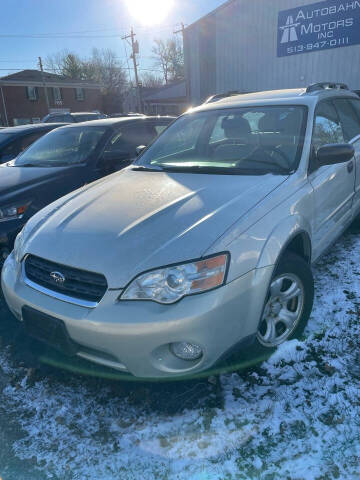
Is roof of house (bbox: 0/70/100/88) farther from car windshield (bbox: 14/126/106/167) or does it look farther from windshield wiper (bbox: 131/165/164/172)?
windshield wiper (bbox: 131/165/164/172)

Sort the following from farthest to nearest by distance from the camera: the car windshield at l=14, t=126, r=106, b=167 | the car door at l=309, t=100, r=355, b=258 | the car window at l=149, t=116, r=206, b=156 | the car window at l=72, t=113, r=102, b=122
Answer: the car window at l=72, t=113, r=102, b=122, the car windshield at l=14, t=126, r=106, b=167, the car window at l=149, t=116, r=206, b=156, the car door at l=309, t=100, r=355, b=258

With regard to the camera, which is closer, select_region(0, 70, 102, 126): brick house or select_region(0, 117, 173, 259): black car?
select_region(0, 117, 173, 259): black car

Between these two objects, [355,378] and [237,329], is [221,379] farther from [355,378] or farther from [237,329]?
[355,378]

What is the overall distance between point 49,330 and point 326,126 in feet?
9.09

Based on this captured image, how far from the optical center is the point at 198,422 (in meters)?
2.01

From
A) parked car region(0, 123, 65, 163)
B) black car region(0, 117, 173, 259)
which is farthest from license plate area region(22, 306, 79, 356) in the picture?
parked car region(0, 123, 65, 163)

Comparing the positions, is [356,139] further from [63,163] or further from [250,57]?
[250,57]

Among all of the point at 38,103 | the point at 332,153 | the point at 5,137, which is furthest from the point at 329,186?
the point at 38,103

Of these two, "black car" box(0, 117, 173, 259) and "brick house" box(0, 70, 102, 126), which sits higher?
"brick house" box(0, 70, 102, 126)

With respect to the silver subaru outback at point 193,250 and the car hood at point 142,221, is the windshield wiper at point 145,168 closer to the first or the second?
the silver subaru outback at point 193,250

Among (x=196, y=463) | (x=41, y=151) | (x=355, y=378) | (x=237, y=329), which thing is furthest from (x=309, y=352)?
(x=41, y=151)

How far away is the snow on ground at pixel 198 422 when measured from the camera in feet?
5.82

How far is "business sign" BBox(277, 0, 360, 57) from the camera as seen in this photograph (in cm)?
1166

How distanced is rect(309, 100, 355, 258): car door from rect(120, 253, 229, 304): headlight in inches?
48.1
